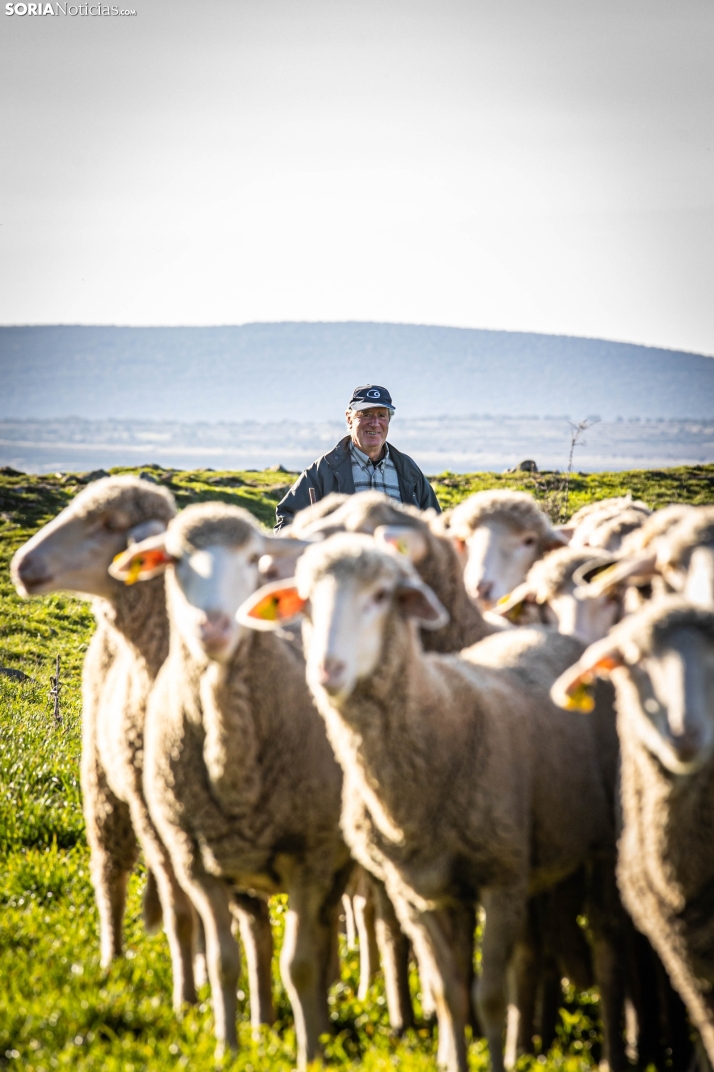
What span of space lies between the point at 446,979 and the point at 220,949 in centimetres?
90

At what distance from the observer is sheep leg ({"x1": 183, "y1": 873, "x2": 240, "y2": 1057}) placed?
13.6ft

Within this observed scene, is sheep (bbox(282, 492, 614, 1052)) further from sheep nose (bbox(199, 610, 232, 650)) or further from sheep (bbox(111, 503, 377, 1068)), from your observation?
sheep nose (bbox(199, 610, 232, 650))

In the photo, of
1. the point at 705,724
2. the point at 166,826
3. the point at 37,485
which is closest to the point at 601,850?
the point at 705,724

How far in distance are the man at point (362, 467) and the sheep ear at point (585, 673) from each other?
14.3 feet

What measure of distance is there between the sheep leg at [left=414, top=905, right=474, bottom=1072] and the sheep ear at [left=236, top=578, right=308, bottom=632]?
1.14 metres

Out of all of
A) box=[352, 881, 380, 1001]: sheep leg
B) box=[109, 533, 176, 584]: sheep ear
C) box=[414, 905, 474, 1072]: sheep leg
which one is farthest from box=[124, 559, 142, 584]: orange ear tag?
box=[352, 881, 380, 1001]: sheep leg

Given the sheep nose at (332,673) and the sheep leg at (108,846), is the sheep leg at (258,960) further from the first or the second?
the sheep nose at (332,673)

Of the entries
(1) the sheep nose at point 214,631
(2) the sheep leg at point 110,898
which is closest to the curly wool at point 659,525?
(1) the sheep nose at point 214,631

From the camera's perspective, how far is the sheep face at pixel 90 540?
197 inches

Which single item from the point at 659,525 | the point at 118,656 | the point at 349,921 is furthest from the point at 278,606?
the point at 349,921

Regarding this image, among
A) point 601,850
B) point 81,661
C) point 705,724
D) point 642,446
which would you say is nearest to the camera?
point 705,724

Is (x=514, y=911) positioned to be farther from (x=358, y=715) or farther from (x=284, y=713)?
(x=284, y=713)

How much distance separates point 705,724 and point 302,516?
310 centimetres

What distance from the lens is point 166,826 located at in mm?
4297
